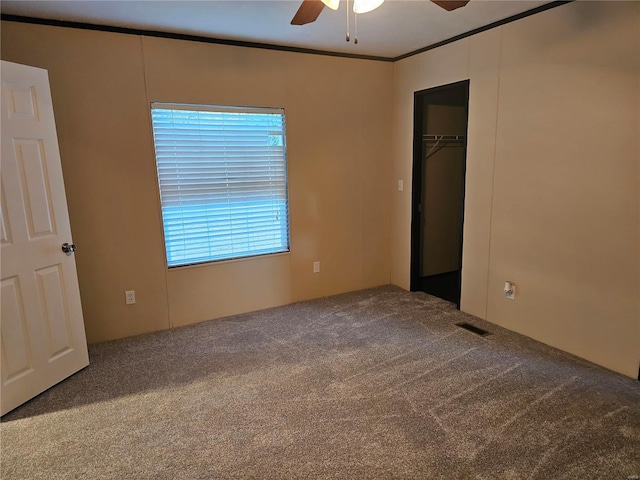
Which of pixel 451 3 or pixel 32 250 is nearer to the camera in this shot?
pixel 451 3

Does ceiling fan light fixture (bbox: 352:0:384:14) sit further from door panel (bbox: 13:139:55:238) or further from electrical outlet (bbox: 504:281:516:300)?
electrical outlet (bbox: 504:281:516:300)

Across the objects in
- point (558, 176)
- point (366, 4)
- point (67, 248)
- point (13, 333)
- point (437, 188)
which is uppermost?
point (366, 4)

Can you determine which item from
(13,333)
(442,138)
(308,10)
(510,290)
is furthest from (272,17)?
(510,290)

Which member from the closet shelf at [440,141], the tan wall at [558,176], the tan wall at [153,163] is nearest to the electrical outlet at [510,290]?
the tan wall at [558,176]

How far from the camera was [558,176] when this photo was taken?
2869mm

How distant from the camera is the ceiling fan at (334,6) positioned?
1949 millimetres

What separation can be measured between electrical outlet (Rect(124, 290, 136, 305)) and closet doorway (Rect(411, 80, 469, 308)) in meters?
2.89

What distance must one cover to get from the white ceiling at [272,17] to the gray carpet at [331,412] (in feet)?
8.36

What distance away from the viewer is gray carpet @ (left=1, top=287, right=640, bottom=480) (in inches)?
75.2

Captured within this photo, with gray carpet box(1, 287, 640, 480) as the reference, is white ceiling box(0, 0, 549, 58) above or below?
above

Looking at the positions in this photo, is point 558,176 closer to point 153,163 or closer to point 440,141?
point 440,141

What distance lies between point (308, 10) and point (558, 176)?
212 cm

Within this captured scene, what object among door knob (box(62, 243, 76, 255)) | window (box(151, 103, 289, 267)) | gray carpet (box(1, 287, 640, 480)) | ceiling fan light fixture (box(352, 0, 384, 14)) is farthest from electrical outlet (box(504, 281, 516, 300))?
door knob (box(62, 243, 76, 255))

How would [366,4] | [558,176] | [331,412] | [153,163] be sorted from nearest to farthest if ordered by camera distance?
[366,4] < [331,412] < [558,176] < [153,163]
